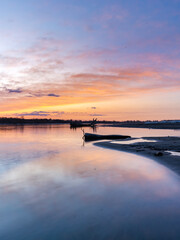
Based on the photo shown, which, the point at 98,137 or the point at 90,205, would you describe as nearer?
the point at 90,205

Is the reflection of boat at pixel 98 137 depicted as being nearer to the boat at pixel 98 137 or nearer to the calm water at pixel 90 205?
the boat at pixel 98 137

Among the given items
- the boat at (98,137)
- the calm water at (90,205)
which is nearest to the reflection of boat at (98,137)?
the boat at (98,137)

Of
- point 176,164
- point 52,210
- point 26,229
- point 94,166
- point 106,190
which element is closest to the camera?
point 26,229

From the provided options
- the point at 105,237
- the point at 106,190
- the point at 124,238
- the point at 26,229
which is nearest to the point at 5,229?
the point at 26,229

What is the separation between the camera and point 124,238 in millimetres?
5215

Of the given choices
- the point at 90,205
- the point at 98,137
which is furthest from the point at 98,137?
the point at 90,205

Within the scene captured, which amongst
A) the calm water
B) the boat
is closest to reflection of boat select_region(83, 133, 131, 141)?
the boat

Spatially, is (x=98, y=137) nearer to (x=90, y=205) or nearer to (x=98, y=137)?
(x=98, y=137)

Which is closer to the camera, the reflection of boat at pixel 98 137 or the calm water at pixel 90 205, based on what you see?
the calm water at pixel 90 205

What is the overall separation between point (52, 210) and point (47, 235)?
5.24ft

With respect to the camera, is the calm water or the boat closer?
the calm water

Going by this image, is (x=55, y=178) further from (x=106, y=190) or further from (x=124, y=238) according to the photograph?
(x=124, y=238)

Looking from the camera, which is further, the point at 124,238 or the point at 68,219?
the point at 68,219

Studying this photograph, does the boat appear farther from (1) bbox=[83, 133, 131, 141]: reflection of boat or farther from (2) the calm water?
(2) the calm water
